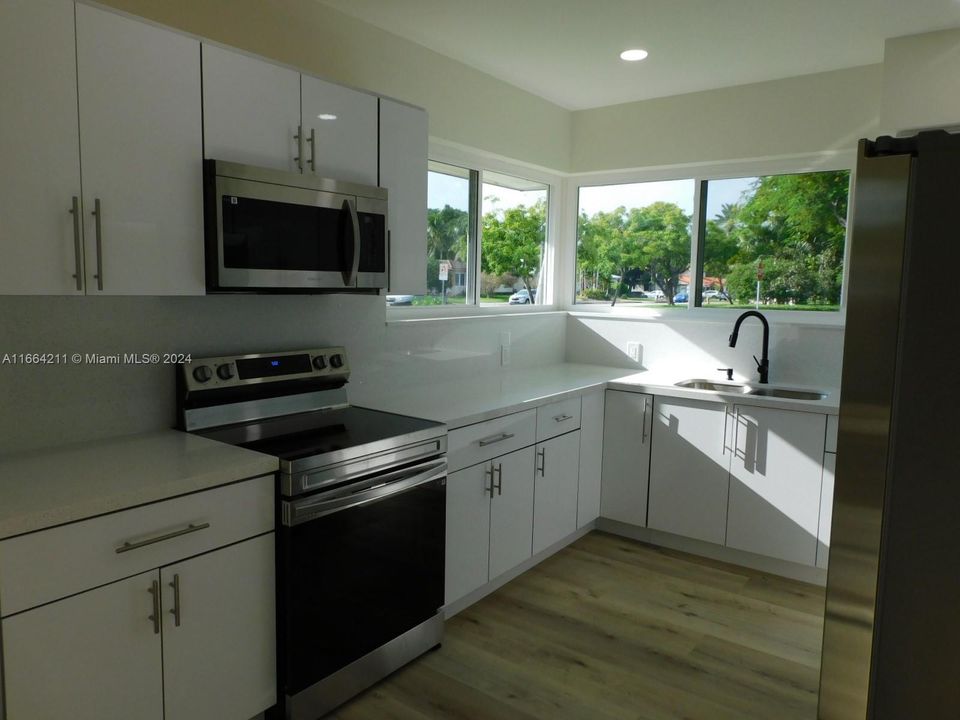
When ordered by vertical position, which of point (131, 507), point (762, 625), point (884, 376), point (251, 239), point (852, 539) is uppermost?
point (251, 239)

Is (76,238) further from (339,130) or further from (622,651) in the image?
(622,651)

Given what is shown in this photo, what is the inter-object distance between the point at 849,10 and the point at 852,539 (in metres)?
2.64

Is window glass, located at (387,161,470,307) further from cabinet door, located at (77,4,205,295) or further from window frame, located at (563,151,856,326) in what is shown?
cabinet door, located at (77,4,205,295)

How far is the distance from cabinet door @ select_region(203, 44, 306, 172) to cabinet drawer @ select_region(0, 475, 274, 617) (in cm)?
103

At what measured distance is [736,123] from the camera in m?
3.91

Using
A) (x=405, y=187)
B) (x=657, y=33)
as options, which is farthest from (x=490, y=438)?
(x=657, y=33)

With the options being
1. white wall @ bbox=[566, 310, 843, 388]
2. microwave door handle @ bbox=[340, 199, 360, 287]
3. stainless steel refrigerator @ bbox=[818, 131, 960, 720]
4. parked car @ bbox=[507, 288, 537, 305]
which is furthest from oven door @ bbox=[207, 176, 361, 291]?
white wall @ bbox=[566, 310, 843, 388]

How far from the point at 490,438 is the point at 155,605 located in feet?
4.76

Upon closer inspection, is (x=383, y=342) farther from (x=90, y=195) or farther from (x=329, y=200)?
(x=90, y=195)

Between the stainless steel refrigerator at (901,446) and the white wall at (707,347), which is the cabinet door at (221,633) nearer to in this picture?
the stainless steel refrigerator at (901,446)

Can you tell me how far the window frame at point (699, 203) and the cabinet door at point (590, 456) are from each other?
850 millimetres

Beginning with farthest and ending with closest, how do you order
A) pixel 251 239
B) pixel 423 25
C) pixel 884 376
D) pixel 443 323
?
pixel 443 323 < pixel 423 25 < pixel 251 239 < pixel 884 376

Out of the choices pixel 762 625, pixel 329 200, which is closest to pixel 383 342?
pixel 329 200

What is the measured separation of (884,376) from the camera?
2.96ft
